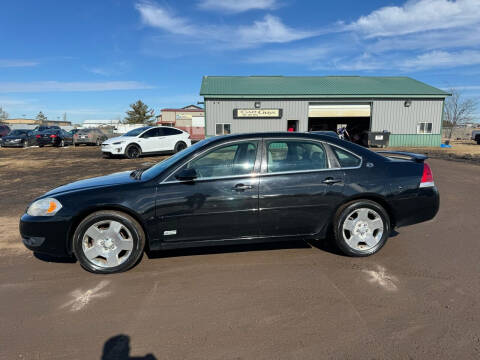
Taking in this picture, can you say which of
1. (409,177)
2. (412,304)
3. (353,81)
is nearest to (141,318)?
(412,304)

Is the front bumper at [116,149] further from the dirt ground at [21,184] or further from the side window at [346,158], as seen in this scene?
the side window at [346,158]

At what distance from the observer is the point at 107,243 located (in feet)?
11.5

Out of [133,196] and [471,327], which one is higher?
[133,196]

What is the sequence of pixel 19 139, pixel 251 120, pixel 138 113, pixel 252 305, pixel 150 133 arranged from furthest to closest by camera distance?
pixel 138 113
pixel 251 120
pixel 19 139
pixel 150 133
pixel 252 305

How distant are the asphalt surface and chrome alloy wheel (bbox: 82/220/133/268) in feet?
0.72

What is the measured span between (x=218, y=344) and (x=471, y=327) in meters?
2.04

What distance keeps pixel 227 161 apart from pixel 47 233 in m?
2.17

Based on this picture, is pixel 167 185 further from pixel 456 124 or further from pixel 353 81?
pixel 456 124

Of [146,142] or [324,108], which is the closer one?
[146,142]

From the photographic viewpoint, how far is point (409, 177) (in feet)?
12.9

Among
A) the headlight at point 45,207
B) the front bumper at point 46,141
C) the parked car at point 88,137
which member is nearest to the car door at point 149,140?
the headlight at point 45,207

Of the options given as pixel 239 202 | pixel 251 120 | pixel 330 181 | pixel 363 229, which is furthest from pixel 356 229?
pixel 251 120

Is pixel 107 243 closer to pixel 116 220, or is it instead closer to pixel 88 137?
pixel 116 220

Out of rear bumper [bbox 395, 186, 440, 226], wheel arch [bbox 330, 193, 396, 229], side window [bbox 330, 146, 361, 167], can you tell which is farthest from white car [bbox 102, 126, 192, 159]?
rear bumper [bbox 395, 186, 440, 226]
